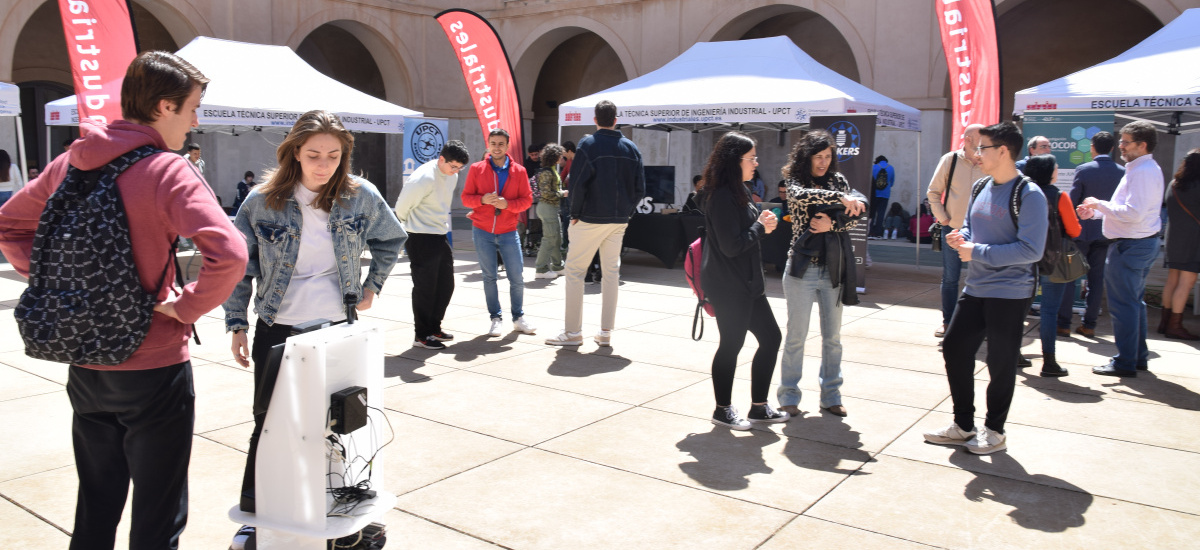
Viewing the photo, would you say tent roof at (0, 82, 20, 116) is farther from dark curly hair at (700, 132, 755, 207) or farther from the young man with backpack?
the young man with backpack

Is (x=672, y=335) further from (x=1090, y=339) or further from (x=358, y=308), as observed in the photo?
(x=358, y=308)

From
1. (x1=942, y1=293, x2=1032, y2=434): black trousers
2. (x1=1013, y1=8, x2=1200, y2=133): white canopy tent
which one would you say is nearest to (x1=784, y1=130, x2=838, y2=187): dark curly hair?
(x1=942, y1=293, x2=1032, y2=434): black trousers

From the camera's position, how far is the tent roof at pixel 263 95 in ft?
36.1

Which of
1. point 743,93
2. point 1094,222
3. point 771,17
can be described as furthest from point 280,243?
point 771,17

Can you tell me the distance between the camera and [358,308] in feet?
10.2

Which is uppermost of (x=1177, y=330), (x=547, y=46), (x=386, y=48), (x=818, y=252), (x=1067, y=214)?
(x=547, y=46)

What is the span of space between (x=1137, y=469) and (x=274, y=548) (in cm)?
380

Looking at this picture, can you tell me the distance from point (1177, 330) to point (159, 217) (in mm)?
7803

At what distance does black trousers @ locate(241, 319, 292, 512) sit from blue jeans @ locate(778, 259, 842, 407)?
270cm

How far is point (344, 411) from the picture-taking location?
8.52 ft

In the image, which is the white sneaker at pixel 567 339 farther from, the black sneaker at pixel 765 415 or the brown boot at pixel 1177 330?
the brown boot at pixel 1177 330

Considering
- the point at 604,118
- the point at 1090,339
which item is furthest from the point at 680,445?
the point at 1090,339

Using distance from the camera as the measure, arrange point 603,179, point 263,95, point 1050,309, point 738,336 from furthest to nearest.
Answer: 1. point 263,95
2. point 603,179
3. point 1050,309
4. point 738,336

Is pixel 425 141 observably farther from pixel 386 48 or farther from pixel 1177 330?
pixel 386 48
